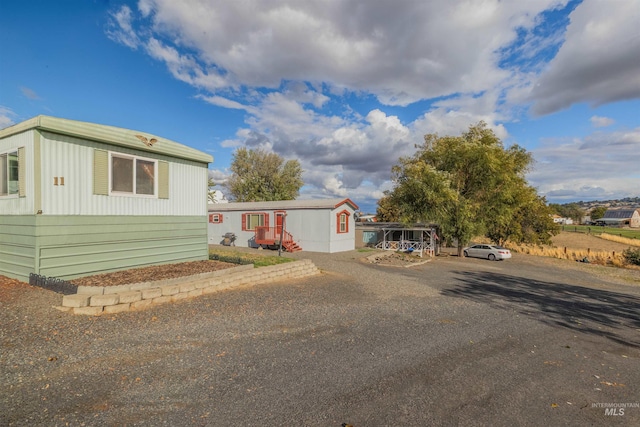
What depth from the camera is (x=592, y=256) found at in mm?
24438

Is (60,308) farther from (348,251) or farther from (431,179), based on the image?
(431,179)

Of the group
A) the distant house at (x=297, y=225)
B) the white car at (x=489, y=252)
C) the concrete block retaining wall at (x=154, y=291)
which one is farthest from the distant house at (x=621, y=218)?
the concrete block retaining wall at (x=154, y=291)

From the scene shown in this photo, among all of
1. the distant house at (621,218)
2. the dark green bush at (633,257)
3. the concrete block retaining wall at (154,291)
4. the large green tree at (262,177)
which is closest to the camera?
the concrete block retaining wall at (154,291)

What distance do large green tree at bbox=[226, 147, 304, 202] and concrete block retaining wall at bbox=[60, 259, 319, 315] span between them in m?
32.7

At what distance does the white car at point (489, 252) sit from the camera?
22.5 metres

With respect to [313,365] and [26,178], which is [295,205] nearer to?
[26,178]

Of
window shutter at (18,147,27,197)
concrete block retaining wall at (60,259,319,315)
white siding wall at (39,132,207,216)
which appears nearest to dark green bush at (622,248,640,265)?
concrete block retaining wall at (60,259,319,315)

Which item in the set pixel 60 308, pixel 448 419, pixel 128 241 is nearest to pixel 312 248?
pixel 128 241

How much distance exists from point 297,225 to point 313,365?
16555mm

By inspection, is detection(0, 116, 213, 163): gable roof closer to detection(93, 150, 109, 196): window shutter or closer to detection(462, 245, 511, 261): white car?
detection(93, 150, 109, 196): window shutter

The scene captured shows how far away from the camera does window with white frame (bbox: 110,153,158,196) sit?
8.69m

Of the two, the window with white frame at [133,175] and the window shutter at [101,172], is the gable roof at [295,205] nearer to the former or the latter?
the window with white frame at [133,175]

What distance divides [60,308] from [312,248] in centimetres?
1511

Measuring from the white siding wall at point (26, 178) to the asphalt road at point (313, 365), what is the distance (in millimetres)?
2196
